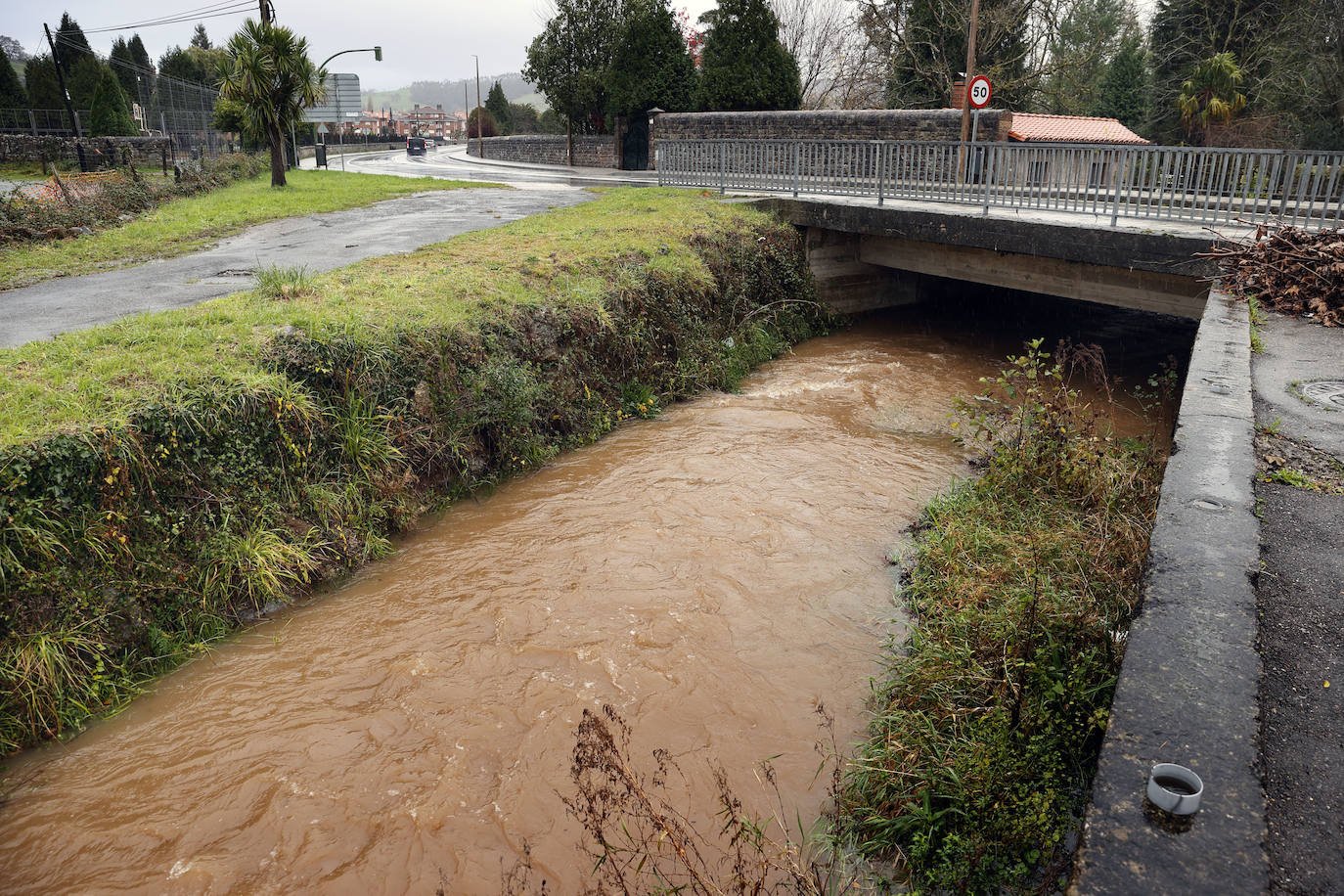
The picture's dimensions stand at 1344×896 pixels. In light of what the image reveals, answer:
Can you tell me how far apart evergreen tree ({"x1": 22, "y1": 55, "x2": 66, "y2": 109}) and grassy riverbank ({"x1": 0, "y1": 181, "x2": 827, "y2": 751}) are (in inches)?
1520

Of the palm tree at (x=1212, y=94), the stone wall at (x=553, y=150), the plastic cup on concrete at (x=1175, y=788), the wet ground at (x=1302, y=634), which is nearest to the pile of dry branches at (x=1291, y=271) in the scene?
the wet ground at (x=1302, y=634)

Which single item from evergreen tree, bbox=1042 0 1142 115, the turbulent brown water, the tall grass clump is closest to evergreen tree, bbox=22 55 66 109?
the turbulent brown water

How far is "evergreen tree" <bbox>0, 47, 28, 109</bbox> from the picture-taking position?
35.9 m

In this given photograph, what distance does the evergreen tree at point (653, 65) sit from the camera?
31.1m

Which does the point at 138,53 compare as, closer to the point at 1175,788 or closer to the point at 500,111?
the point at 500,111

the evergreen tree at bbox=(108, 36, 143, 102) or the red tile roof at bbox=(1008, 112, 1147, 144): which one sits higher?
the evergreen tree at bbox=(108, 36, 143, 102)

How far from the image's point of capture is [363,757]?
15.4 feet

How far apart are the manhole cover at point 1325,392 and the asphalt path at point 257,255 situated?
983 cm

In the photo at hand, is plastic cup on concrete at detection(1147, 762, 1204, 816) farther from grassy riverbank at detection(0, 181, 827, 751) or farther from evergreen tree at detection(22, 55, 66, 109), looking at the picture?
evergreen tree at detection(22, 55, 66, 109)

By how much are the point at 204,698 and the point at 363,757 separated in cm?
129

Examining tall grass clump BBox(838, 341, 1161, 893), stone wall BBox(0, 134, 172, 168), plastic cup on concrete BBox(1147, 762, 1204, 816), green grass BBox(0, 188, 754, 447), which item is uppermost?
stone wall BBox(0, 134, 172, 168)

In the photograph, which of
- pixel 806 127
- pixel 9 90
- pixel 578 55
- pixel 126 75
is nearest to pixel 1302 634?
pixel 806 127

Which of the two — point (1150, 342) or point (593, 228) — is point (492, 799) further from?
point (1150, 342)

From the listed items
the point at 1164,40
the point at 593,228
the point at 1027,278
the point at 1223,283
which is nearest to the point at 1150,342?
the point at 1027,278
